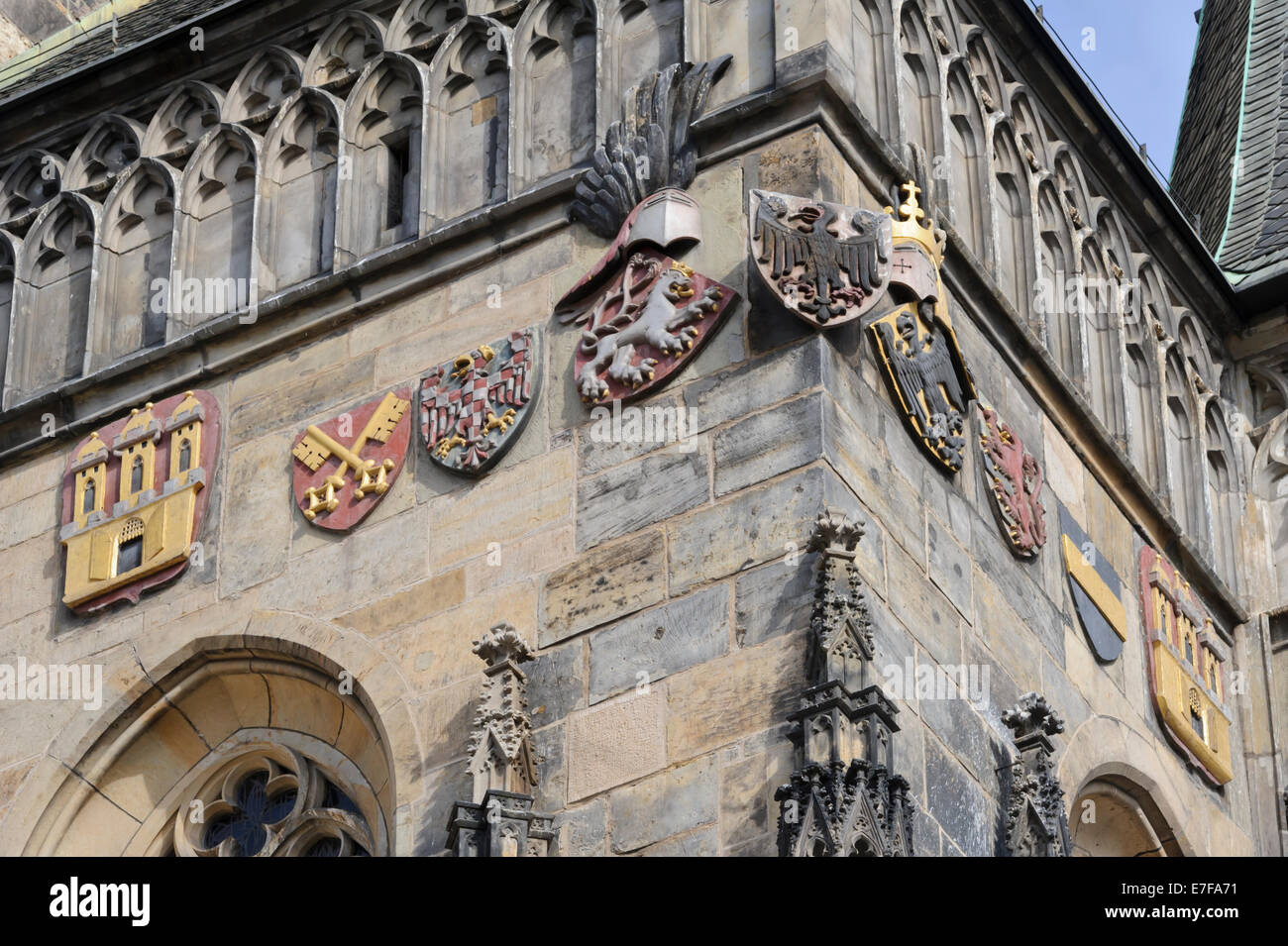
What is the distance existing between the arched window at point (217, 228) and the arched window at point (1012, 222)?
351 cm

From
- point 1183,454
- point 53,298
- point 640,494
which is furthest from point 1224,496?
point 53,298

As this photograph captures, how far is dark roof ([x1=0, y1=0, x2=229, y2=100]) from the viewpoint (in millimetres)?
19334

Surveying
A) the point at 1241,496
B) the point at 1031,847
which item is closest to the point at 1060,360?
the point at 1241,496

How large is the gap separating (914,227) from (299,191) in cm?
316

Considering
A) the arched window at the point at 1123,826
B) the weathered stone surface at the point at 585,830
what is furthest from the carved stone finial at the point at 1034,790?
the weathered stone surface at the point at 585,830

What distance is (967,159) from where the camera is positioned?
18.0m

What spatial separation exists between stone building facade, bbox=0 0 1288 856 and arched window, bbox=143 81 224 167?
0.07 ft

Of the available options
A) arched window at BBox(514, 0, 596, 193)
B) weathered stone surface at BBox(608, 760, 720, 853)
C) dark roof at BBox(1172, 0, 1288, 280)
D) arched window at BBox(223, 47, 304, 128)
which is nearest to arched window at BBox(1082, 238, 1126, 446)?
dark roof at BBox(1172, 0, 1288, 280)

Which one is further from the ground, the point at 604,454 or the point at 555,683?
the point at 604,454

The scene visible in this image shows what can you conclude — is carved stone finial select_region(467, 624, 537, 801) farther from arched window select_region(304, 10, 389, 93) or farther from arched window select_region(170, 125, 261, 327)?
arched window select_region(304, 10, 389, 93)

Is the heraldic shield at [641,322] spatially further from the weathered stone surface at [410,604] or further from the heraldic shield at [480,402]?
the weathered stone surface at [410,604]

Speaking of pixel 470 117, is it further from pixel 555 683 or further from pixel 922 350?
pixel 555 683

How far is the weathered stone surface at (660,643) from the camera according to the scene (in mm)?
14961
